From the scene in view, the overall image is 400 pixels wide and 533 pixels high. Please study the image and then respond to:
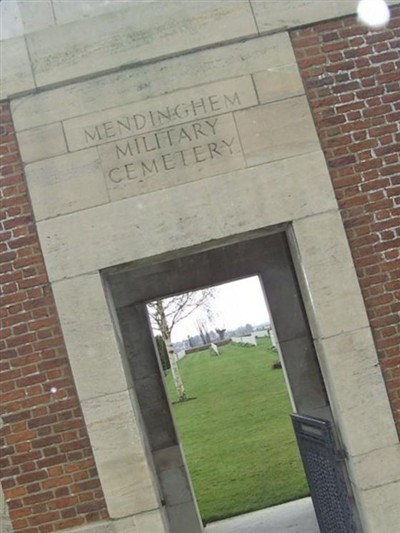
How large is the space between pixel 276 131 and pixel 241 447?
994 centimetres

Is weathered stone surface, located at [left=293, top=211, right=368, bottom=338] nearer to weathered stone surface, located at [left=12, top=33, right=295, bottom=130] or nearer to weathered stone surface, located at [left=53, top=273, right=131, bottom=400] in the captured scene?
weathered stone surface, located at [left=12, top=33, right=295, bottom=130]

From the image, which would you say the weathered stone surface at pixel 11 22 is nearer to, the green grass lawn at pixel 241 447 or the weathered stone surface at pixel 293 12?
the weathered stone surface at pixel 293 12

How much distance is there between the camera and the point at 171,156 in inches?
200

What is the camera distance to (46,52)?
5090 mm

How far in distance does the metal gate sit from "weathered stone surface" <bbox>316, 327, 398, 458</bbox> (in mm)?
380

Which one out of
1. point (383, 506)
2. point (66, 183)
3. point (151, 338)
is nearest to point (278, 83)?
point (66, 183)

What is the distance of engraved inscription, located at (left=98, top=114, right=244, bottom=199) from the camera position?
5.04 m

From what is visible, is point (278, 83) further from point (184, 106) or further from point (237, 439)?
point (237, 439)

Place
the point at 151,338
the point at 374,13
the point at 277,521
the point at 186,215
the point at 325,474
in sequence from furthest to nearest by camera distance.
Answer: the point at 277,521 < the point at 151,338 < the point at 325,474 < the point at 374,13 < the point at 186,215

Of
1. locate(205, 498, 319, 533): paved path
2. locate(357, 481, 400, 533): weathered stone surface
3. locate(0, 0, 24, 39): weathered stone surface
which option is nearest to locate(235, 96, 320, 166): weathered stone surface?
locate(0, 0, 24, 39): weathered stone surface

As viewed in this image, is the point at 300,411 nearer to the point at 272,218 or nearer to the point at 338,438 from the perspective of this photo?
the point at 338,438

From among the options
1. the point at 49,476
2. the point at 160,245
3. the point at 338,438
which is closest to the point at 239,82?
the point at 160,245

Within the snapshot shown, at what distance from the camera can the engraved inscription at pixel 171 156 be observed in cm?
504

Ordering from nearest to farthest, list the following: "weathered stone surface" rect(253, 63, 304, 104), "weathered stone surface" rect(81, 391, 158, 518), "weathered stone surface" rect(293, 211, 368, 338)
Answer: "weathered stone surface" rect(81, 391, 158, 518) → "weathered stone surface" rect(293, 211, 368, 338) → "weathered stone surface" rect(253, 63, 304, 104)
